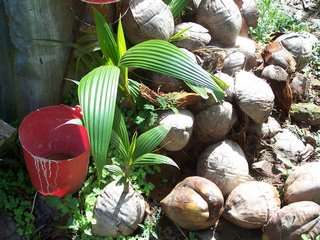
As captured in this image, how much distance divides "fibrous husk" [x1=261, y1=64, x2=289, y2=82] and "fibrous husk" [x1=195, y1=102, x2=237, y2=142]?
1.19ft

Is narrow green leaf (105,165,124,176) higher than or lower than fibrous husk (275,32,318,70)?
lower

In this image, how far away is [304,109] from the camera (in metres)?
3.27

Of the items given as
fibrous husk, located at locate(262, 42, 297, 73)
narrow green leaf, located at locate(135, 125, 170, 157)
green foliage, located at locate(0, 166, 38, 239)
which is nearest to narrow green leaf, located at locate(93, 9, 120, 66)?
narrow green leaf, located at locate(135, 125, 170, 157)

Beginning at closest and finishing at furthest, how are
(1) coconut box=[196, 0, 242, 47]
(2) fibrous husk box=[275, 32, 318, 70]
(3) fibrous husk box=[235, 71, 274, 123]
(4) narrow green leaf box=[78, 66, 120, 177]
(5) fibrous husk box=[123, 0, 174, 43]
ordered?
(4) narrow green leaf box=[78, 66, 120, 177] → (5) fibrous husk box=[123, 0, 174, 43] → (3) fibrous husk box=[235, 71, 274, 123] → (1) coconut box=[196, 0, 242, 47] → (2) fibrous husk box=[275, 32, 318, 70]

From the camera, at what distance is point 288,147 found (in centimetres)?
312

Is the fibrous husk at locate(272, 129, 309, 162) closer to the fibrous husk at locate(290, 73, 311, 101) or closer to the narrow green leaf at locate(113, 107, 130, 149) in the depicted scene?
the fibrous husk at locate(290, 73, 311, 101)

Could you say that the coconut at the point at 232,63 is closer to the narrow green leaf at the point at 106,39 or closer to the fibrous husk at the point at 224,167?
the fibrous husk at the point at 224,167

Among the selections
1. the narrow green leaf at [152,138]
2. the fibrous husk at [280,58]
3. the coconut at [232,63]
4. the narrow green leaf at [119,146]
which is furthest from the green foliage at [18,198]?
the fibrous husk at [280,58]

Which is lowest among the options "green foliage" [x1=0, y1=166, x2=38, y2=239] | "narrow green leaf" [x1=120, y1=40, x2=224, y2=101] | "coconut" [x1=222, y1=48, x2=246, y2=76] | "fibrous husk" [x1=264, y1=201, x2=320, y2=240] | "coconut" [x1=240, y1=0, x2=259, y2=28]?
"green foliage" [x1=0, y1=166, x2=38, y2=239]

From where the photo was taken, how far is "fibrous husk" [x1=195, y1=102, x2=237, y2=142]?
281 cm

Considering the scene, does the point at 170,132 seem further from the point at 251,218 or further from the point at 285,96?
the point at 285,96

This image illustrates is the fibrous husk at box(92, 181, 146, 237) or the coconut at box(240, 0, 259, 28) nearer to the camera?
the fibrous husk at box(92, 181, 146, 237)

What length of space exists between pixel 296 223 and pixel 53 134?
1.19m

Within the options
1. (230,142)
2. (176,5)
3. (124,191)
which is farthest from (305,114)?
(124,191)
